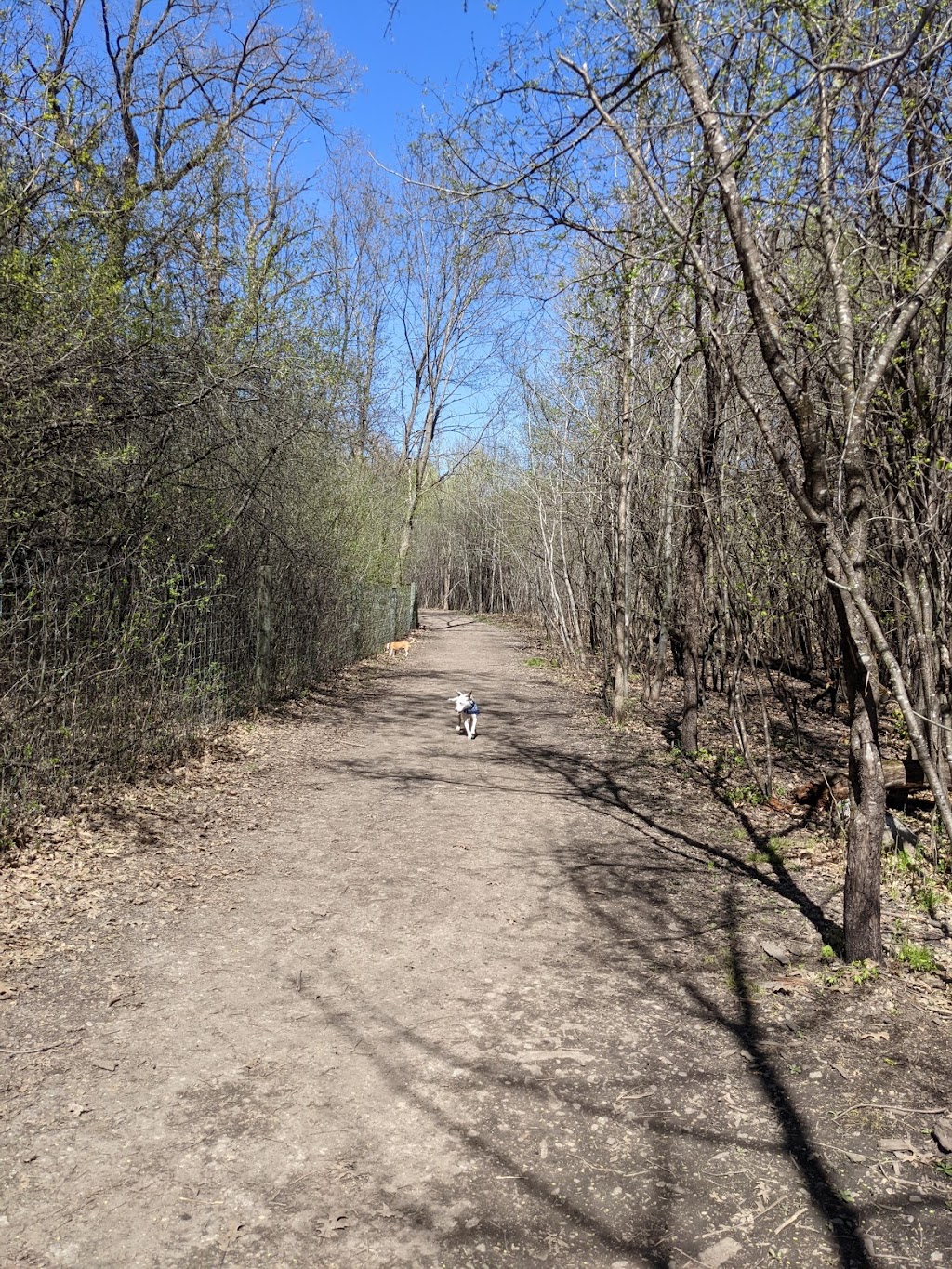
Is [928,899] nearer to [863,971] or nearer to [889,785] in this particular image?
[863,971]

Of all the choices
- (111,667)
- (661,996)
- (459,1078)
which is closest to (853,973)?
(661,996)

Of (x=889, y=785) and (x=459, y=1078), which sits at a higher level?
(x=889, y=785)

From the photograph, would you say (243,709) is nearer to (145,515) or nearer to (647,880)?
(145,515)

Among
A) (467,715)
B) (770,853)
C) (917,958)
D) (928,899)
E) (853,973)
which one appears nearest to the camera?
(853,973)

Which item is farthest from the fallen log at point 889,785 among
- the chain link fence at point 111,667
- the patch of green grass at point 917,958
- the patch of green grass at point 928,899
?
the chain link fence at point 111,667

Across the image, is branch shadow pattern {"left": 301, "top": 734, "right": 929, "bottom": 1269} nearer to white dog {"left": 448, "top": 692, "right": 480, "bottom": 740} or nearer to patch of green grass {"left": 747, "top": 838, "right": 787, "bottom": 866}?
patch of green grass {"left": 747, "top": 838, "right": 787, "bottom": 866}

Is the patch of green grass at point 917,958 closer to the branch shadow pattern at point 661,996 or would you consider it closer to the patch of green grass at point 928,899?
the branch shadow pattern at point 661,996

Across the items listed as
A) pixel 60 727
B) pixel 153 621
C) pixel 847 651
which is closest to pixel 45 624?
pixel 60 727

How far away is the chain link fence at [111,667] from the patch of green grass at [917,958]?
17.8 feet

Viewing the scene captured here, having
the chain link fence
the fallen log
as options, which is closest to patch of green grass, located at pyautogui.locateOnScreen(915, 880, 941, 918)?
the fallen log

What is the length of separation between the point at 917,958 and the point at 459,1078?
2721 mm

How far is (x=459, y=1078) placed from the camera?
333 centimetres

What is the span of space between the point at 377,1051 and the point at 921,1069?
2301 millimetres

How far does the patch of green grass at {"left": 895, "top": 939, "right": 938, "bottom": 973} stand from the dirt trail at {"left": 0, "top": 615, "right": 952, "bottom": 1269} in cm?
37
